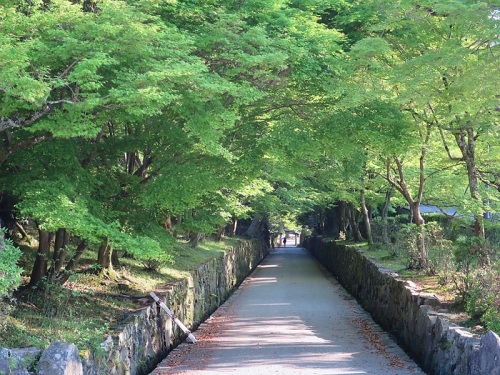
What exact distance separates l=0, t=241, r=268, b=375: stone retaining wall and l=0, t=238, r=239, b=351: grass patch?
28cm

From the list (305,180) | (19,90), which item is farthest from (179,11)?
(305,180)

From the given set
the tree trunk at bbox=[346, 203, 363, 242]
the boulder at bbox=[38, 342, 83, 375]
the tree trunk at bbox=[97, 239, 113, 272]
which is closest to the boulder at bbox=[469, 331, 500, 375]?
the boulder at bbox=[38, 342, 83, 375]

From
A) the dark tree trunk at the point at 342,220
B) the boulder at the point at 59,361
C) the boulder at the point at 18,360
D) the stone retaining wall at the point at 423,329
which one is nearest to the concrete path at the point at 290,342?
the stone retaining wall at the point at 423,329

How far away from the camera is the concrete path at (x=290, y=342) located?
1070cm

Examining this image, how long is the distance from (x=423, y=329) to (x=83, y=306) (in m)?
6.35

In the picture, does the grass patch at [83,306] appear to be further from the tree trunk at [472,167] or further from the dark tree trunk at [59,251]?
the tree trunk at [472,167]

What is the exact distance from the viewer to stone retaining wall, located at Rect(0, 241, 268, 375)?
21.4 feet

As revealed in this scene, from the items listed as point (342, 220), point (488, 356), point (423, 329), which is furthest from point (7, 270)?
point (342, 220)

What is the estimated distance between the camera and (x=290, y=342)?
516 inches

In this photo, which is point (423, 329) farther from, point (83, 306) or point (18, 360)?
point (18, 360)

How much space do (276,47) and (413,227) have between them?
7.46 meters

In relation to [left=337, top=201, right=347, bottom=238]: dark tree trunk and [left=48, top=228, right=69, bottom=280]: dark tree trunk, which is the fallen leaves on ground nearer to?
[left=48, top=228, right=69, bottom=280]: dark tree trunk

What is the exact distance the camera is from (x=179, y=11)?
1195cm

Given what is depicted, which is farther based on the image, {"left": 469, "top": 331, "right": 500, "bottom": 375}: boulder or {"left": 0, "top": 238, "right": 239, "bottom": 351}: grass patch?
{"left": 0, "top": 238, "right": 239, "bottom": 351}: grass patch
